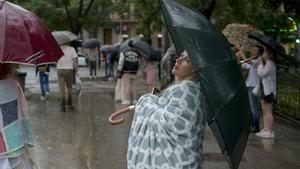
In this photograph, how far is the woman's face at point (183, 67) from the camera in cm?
379

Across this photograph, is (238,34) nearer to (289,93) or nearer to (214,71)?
(289,93)

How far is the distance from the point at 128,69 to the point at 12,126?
32.9 feet

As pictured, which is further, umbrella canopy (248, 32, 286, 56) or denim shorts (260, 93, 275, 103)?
denim shorts (260, 93, 275, 103)

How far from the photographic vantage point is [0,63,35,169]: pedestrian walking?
445cm

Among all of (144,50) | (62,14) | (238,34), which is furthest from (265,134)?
(62,14)

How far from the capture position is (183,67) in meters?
3.80

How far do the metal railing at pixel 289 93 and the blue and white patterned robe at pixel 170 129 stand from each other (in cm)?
836

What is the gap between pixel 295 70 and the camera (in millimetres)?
12086

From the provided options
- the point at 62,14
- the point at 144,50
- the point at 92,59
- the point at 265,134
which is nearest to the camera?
the point at 265,134

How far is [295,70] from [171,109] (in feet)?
29.3

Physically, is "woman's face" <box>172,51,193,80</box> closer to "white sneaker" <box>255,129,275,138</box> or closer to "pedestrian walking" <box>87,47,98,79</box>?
"white sneaker" <box>255,129,275,138</box>

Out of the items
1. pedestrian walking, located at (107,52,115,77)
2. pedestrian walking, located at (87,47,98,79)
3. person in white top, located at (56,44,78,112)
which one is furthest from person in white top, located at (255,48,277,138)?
pedestrian walking, located at (87,47,98,79)

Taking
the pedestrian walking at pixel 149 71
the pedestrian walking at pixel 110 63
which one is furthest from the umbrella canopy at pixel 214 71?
the pedestrian walking at pixel 110 63

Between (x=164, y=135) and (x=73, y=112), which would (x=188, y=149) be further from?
(x=73, y=112)
